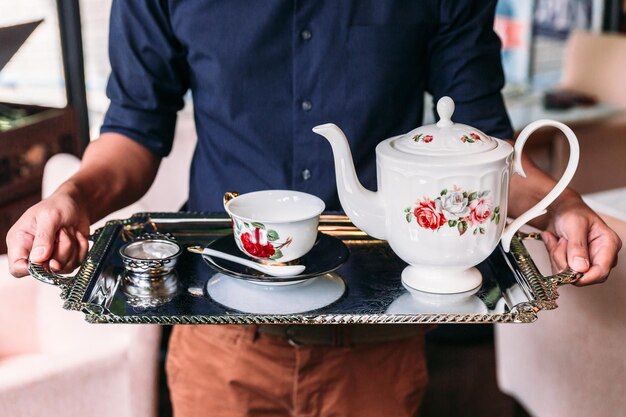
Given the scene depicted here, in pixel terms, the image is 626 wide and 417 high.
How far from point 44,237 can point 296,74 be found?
47cm

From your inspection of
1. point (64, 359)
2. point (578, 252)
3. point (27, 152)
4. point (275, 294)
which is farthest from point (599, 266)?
point (27, 152)

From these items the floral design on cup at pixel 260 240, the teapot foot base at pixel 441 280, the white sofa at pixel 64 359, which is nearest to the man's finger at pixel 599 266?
the teapot foot base at pixel 441 280

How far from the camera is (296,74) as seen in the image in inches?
49.5

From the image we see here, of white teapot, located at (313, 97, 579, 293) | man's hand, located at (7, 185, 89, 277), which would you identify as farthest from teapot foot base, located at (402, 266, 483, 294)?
man's hand, located at (7, 185, 89, 277)

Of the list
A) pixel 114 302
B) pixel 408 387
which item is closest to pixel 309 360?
pixel 408 387

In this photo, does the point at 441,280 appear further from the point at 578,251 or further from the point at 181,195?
the point at 181,195

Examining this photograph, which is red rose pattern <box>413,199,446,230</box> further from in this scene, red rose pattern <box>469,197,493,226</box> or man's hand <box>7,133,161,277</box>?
man's hand <box>7,133,161,277</box>

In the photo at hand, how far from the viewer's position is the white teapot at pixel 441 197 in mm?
897

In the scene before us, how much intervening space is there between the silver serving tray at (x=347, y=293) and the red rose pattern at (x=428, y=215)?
0.10m

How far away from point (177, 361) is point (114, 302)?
0.44 meters

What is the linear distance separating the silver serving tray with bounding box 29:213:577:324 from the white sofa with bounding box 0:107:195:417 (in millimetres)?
515

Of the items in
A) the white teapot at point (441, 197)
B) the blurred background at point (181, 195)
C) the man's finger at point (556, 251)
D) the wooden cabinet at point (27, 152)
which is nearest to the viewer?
the white teapot at point (441, 197)

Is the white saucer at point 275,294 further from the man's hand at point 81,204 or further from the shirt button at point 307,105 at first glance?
the shirt button at point 307,105

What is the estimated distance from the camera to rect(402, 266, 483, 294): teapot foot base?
0.96 meters
